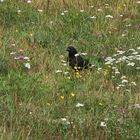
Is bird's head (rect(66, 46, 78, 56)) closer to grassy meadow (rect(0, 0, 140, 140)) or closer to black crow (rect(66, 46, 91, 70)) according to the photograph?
black crow (rect(66, 46, 91, 70))

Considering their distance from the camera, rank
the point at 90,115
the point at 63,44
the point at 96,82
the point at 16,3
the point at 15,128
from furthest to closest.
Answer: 1. the point at 16,3
2. the point at 63,44
3. the point at 96,82
4. the point at 90,115
5. the point at 15,128

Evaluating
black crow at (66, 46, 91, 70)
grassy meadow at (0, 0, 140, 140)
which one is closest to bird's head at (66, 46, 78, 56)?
black crow at (66, 46, 91, 70)

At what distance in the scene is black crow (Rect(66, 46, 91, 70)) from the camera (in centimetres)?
867

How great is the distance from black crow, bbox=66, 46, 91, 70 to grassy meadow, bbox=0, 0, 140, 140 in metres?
0.13

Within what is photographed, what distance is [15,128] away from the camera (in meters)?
6.18

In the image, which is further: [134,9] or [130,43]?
[134,9]

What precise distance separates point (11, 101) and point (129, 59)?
8.00 feet

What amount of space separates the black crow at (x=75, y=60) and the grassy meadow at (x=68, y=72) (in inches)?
5.1

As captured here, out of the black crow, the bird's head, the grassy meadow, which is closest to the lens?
the grassy meadow

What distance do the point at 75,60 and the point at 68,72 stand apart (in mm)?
454

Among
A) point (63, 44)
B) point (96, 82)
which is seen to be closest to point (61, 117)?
point (96, 82)

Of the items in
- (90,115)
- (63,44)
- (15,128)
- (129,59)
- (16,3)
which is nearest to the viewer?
(15,128)

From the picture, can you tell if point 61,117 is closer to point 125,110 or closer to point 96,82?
point 125,110

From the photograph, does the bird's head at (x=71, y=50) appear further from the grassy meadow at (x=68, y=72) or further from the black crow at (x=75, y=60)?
the grassy meadow at (x=68, y=72)
